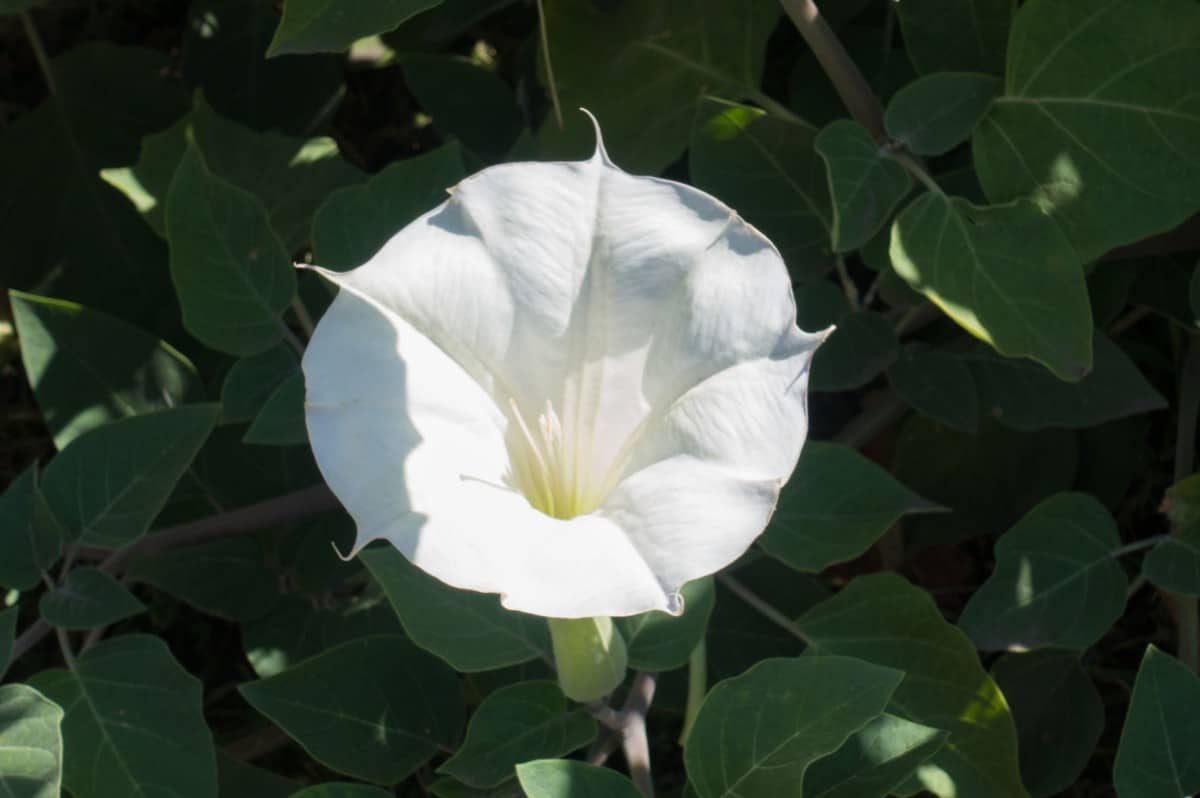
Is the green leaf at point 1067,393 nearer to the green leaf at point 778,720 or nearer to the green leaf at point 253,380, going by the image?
the green leaf at point 778,720

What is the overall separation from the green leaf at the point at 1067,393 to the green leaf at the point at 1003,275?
0.21m

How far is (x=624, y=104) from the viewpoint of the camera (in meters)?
1.45

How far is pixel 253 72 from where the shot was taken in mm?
1716

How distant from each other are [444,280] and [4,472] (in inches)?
46.8

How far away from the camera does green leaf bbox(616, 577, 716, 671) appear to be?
3.63 feet

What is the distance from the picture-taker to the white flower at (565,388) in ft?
2.65

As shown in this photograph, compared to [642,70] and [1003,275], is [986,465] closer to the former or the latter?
[1003,275]

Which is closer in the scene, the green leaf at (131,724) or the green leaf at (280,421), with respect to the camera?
the green leaf at (131,724)

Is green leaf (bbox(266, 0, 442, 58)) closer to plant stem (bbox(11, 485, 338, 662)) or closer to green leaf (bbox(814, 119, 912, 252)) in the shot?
green leaf (bbox(814, 119, 912, 252))

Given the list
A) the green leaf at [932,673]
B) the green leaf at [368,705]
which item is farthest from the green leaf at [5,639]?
the green leaf at [932,673]

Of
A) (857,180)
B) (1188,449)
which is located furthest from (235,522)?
(1188,449)

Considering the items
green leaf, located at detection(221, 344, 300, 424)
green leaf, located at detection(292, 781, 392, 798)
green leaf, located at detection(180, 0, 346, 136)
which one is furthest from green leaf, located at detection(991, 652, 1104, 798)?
green leaf, located at detection(180, 0, 346, 136)

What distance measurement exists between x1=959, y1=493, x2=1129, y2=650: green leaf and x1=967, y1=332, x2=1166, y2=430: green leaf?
0.36ft

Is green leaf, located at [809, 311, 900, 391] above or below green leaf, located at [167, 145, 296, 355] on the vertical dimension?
below
